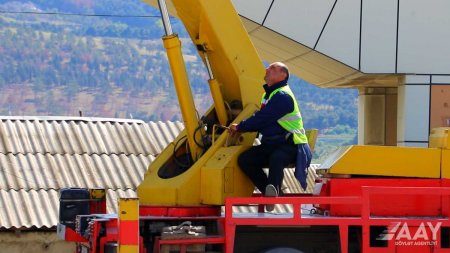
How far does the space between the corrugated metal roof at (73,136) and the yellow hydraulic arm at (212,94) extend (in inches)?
396

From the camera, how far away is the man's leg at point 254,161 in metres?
13.0

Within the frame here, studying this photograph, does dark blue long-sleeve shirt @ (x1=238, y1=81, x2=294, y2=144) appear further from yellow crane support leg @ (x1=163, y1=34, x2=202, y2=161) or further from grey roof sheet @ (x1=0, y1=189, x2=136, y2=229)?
grey roof sheet @ (x1=0, y1=189, x2=136, y2=229)

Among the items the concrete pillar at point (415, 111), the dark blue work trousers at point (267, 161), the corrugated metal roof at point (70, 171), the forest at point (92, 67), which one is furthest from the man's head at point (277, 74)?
the forest at point (92, 67)

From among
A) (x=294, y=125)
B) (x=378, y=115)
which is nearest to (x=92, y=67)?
(x=378, y=115)

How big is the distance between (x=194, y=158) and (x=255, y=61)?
145cm

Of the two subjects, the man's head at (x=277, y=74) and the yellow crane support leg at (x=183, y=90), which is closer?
the man's head at (x=277, y=74)

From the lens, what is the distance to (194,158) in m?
13.9

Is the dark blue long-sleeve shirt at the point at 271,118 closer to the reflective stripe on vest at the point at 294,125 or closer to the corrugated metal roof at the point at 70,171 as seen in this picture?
the reflective stripe on vest at the point at 294,125

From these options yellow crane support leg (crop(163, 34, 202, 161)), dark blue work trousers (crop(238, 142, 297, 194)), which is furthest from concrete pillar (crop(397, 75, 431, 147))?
dark blue work trousers (crop(238, 142, 297, 194))

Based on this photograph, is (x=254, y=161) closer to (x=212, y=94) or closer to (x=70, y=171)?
(x=212, y=94)

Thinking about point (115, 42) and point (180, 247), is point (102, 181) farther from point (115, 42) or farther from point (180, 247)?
point (115, 42)

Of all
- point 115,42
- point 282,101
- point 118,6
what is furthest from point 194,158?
point 118,6

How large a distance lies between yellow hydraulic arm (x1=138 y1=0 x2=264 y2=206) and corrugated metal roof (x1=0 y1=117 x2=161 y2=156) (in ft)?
33.0

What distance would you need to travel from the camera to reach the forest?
116m
